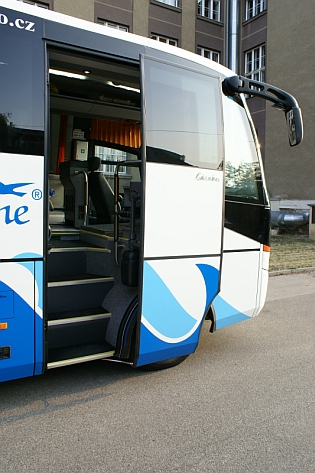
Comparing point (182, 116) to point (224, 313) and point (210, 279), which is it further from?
point (224, 313)

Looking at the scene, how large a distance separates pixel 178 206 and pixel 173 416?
5.38ft

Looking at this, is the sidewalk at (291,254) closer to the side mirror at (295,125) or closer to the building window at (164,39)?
the side mirror at (295,125)

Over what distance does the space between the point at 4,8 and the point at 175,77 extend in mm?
1405

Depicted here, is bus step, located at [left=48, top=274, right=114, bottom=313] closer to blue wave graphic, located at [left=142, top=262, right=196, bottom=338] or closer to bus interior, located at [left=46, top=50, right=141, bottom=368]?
bus interior, located at [left=46, top=50, right=141, bottom=368]

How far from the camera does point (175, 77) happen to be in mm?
3695

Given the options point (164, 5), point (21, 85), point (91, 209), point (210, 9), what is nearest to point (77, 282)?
point (21, 85)

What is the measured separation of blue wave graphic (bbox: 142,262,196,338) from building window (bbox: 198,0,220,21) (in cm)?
1953

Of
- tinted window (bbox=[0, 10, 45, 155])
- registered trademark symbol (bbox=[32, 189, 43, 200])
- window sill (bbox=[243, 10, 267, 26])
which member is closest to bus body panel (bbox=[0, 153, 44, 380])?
registered trademark symbol (bbox=[32, 189, 43, 200])

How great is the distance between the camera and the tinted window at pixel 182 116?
3.54 metres

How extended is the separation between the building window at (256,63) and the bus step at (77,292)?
19.6 m

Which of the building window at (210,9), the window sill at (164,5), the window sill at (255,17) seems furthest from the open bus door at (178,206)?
the window sill at (255,17)

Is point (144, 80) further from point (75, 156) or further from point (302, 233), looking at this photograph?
point (302, 233)

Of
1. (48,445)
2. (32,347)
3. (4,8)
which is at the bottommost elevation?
(48,445)

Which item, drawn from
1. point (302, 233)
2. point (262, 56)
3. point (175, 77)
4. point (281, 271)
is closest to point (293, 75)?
point (262, 56)
